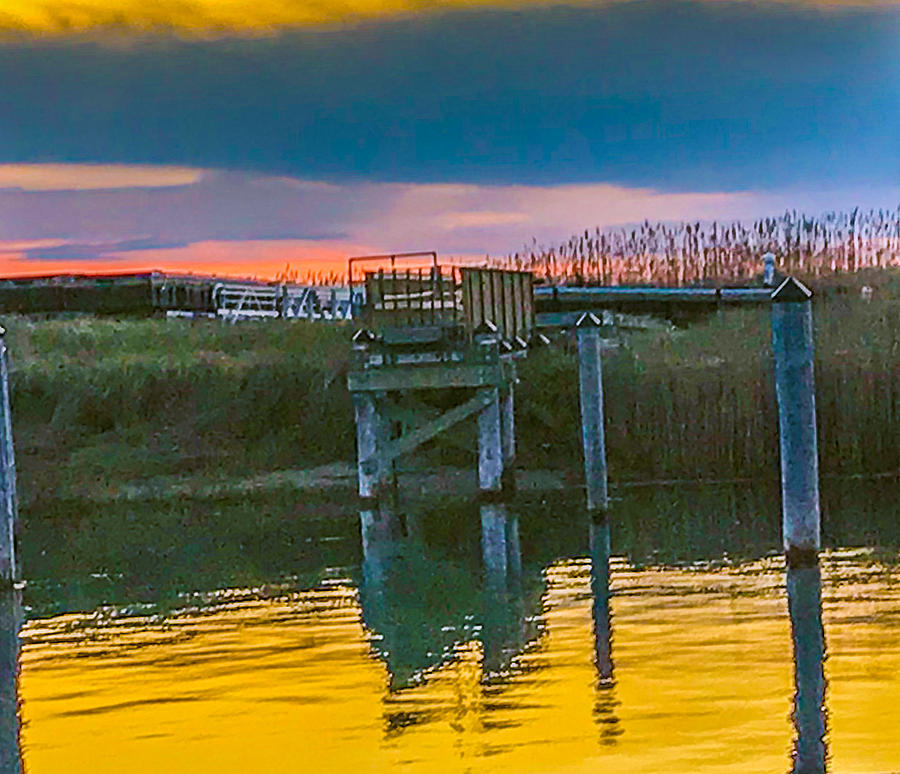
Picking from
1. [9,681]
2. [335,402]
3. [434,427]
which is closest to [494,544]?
[434,427]

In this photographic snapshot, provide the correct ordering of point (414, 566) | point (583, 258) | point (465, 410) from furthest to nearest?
point (583, 258) → point (465, 410) → point (414, 566)

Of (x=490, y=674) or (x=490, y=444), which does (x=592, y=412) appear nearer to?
(x=490, y=444)

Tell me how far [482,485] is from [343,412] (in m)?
7.57

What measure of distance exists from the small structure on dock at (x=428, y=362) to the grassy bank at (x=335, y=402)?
2.83 meters

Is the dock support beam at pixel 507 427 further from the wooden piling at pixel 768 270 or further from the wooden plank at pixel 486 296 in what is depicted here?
the wooden piling at pixel 768 270

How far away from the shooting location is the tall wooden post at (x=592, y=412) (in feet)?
90.8

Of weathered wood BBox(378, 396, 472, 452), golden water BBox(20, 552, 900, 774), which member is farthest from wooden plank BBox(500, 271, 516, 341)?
golden water BBox(20, 552, 900, 774)

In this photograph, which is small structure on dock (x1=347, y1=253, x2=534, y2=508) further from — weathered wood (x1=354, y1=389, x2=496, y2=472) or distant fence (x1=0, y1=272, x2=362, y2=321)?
distant fence (x1=0, y1=272, x2=362, y2=321)

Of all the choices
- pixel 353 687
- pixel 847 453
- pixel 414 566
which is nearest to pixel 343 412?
pixel 847 453

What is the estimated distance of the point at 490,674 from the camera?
15.8 meters

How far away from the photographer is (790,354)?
18.7m

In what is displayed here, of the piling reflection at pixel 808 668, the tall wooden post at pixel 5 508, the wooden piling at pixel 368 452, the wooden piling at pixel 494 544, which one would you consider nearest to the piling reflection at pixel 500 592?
the wooden piling at pixel 494 544

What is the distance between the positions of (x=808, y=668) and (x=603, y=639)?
2.45m

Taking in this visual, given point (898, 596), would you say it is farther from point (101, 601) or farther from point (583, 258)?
point (583, 258)
